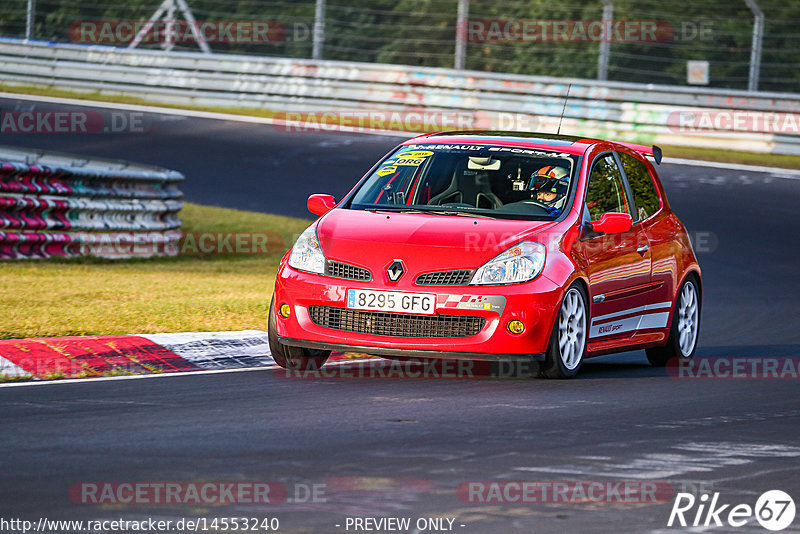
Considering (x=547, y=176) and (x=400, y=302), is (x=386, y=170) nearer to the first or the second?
(x=547, y=176)

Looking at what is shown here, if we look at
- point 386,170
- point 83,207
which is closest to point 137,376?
point 386,170

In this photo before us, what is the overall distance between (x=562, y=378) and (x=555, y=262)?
751 millimetres

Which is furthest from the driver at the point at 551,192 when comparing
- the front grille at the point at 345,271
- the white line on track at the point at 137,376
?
the white line on track at the point at 137,376

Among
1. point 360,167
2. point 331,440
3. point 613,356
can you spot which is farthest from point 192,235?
point 331,440

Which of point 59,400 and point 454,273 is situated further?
point 454,273

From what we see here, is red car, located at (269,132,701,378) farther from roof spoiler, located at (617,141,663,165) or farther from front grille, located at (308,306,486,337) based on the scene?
roof spoiler, located at (617,141,663,165)

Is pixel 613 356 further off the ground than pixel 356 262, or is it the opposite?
pixel 356 262

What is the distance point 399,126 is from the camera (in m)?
27.3

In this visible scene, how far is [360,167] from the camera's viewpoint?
74.1 ft

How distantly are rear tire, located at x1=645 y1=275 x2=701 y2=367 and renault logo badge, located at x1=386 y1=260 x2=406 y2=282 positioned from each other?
2635 mm

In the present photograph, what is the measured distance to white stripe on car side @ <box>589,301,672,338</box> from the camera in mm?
9672

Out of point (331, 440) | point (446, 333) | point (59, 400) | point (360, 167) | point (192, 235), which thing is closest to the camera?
point (331, 440)

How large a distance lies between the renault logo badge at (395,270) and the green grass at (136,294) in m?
2.20

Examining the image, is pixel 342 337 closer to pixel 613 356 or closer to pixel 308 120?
pixel 613 356
